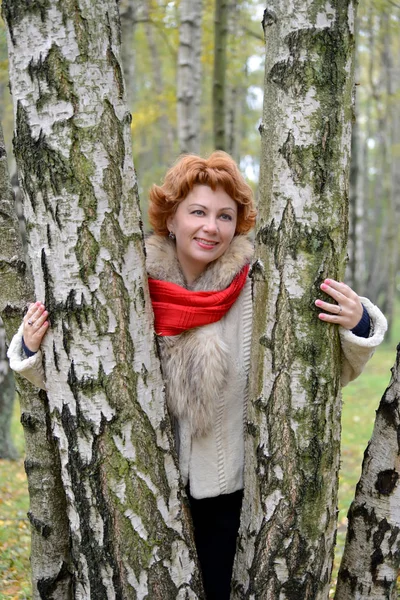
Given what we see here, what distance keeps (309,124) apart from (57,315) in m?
1.10

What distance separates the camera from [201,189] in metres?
2.67

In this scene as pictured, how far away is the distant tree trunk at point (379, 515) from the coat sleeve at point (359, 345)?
0.47ft

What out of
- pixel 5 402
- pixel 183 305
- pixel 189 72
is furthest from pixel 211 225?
pixel 189 72

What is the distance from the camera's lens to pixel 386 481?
2.27 meters

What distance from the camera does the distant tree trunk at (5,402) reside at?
19.7 feet

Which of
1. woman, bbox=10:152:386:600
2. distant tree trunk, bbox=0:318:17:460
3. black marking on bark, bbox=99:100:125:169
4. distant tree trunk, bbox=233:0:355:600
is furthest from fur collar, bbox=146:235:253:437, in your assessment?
distant tree trunk, bbox=0:318:17:460

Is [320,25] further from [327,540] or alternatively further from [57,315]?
[327,540]

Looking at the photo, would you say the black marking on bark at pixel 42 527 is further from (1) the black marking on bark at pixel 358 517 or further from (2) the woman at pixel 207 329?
(1) the black marking on bark at pixel 358 517

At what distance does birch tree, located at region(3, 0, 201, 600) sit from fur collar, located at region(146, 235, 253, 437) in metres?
0.22

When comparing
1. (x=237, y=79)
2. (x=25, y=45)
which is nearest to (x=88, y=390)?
(x=25, y=45)

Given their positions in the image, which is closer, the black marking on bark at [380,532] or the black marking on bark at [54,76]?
the black marking on bark at [54,76]

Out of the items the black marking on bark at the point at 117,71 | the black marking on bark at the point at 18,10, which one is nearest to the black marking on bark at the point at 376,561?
the black marking on bark at the point at 117,71

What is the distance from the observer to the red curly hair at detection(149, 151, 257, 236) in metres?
2.65

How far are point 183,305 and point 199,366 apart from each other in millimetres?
267
